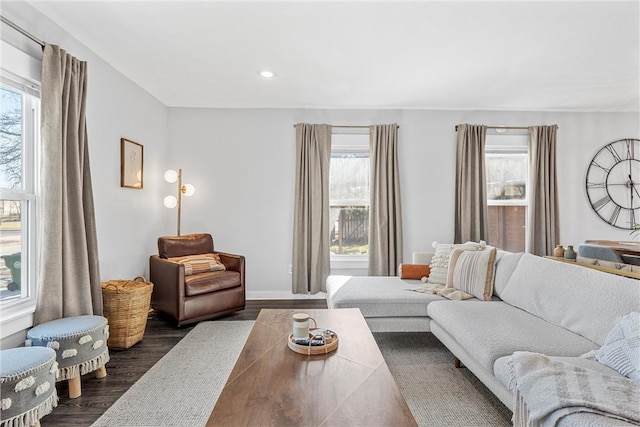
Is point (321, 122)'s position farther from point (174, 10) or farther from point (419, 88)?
point (174, 10)

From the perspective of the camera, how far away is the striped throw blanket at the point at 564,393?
124cm

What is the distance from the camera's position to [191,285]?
3311mm

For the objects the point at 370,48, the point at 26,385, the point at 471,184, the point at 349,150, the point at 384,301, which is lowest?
the point at 26,385

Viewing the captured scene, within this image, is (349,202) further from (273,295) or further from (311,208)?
(273,295)

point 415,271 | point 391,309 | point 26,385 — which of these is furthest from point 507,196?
point 26,385

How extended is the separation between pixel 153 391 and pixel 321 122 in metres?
3.44

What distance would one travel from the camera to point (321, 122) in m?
4.41

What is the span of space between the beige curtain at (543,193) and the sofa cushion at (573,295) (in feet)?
6.54

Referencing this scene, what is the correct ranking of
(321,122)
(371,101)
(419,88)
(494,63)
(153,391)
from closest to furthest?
(153,391) → (494,63) → (419,88) → (371,101) → (321,122)

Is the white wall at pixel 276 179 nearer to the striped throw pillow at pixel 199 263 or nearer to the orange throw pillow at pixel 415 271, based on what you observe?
the striped throw pillow at pixel 199 263

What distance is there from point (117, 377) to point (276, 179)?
2760 mm

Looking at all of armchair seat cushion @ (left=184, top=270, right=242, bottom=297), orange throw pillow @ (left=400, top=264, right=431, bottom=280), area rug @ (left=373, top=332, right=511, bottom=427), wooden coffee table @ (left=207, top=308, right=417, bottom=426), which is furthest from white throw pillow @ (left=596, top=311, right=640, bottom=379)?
armchair seat cushion @ (left=184, top=270, right=242, bottom=297)

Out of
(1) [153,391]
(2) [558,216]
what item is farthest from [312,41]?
(2) [558,216]

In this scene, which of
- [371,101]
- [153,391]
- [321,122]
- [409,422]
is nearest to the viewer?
[409,422]
